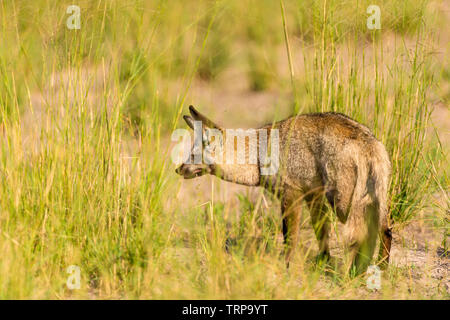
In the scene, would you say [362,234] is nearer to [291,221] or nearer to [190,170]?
[291,221]

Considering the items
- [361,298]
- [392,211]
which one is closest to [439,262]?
[392,211]

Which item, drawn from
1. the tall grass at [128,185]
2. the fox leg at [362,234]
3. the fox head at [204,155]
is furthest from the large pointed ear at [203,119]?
the fox leg at [362,234]

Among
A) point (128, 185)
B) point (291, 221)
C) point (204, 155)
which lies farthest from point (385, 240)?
point (128, 185)

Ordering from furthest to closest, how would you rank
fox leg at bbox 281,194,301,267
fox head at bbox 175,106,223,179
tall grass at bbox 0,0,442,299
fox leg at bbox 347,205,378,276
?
fox head at bbox 175,106,223,179 → fox leg at bbox 281,194,301,267 → fox leg at bbox 347,205,378,276 → tall grass at bbox 0,0,442,299

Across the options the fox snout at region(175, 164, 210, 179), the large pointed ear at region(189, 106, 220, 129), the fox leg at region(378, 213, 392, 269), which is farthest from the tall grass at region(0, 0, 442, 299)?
the fox snout at region(175, 164, 210, 179)

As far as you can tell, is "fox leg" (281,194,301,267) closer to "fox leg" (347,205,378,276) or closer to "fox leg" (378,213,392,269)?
"fox leg" (347,205,378,276)

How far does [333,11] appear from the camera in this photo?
614 cm

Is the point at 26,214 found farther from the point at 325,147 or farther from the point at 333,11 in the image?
the point at 333,11

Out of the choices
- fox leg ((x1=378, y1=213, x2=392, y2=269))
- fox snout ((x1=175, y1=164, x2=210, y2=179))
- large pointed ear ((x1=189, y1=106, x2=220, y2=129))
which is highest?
large pointed ear ((x1=189, y1=106, x2=220, y2=129))

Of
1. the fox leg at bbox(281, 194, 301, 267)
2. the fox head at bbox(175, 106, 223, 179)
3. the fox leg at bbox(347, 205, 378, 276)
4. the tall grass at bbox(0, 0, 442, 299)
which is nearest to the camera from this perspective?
the tall grass at bbox(0, 0, 442, 299)

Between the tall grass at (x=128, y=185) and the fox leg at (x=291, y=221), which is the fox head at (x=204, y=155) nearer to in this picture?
the tall grass at (x=128, y=185)

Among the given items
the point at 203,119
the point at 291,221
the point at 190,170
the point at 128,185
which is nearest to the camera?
the point at 128,185

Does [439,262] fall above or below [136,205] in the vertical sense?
below
